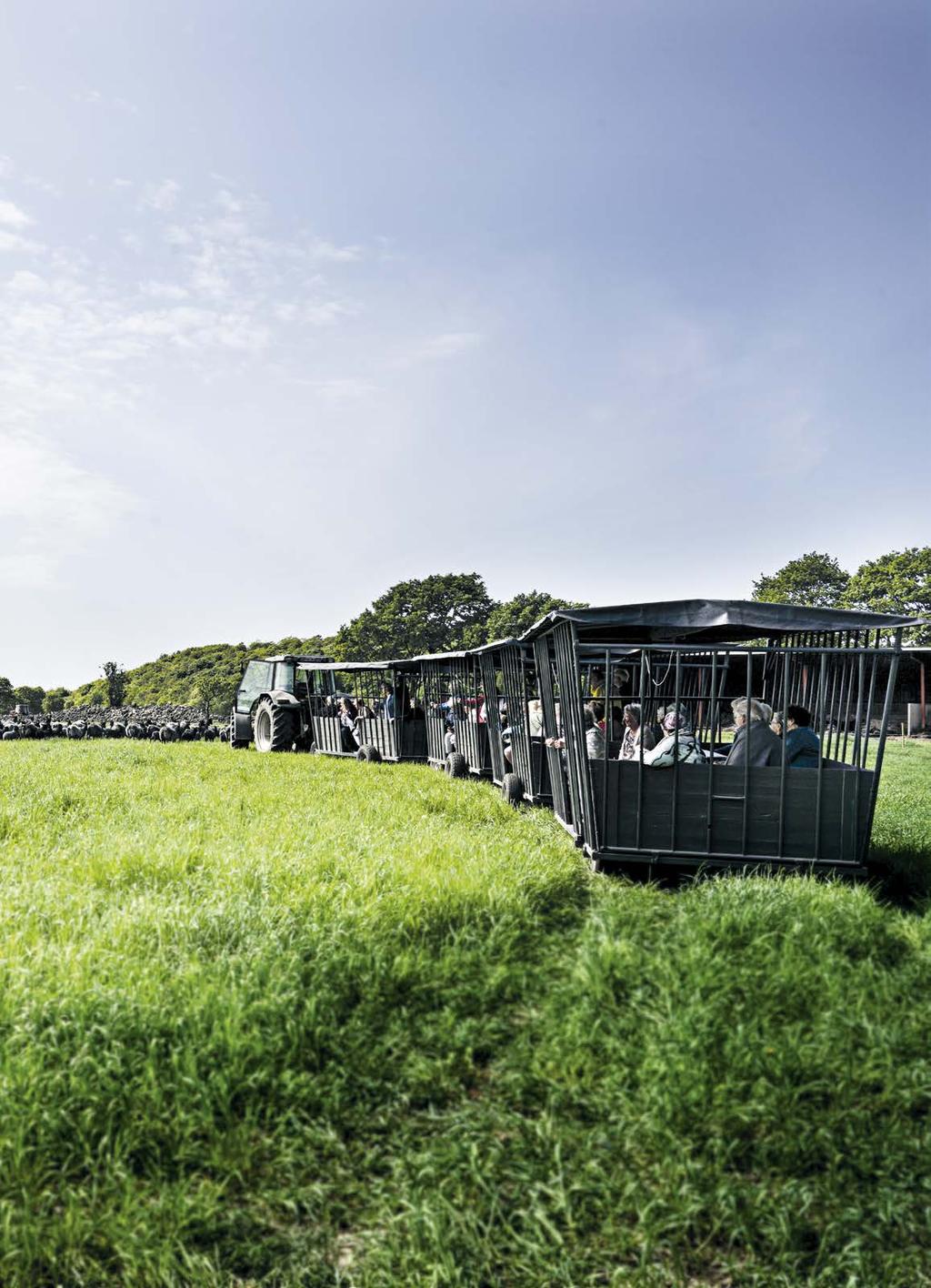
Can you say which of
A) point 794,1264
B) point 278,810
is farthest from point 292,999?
point 278,810

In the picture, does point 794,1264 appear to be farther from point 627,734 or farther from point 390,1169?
point 627,734

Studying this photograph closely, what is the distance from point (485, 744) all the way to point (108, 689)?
7405 centimetres

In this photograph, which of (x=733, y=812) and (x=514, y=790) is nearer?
(x=733, y=812)

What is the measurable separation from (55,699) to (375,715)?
76.2 m

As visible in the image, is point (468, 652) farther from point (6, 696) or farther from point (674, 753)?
point (6, 696)

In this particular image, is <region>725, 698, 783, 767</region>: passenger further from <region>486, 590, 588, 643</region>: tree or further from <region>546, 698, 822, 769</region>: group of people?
<region>486, 590, 588, 643</region>: tree

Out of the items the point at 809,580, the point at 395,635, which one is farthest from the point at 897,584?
the point at 395,635

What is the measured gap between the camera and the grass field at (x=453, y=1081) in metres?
2.70

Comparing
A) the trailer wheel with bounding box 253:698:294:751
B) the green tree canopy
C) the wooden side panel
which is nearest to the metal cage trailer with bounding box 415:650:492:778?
the wooden side panel

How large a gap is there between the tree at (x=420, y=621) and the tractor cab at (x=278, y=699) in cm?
4930

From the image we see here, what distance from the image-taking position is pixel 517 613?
68125 mm

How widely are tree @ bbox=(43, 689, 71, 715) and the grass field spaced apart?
82856 mm

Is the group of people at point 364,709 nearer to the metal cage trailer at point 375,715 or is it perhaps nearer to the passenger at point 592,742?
the metal cage trailer at point 375,715

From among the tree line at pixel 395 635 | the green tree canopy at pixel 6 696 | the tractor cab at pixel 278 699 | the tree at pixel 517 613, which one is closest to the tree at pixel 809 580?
the tree line at pixel 395 635
